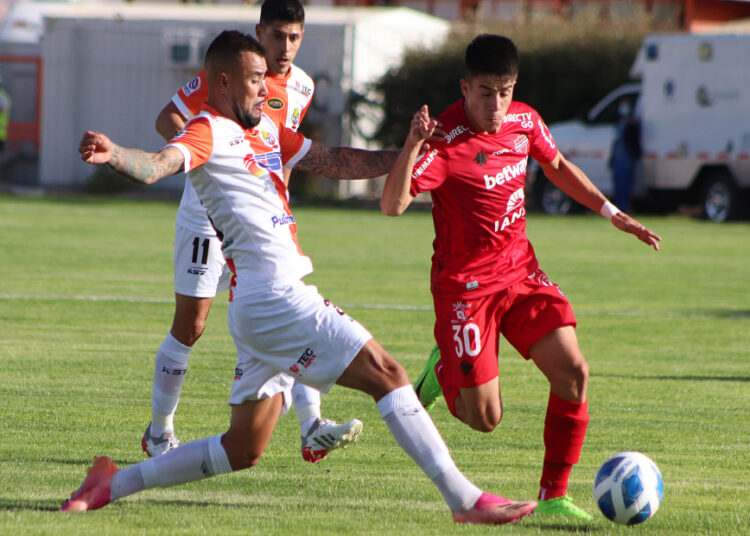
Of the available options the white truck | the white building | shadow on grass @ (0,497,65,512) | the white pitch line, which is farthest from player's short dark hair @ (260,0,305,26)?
the white building

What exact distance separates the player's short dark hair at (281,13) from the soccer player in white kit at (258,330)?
146cm

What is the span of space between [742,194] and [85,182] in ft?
59.7

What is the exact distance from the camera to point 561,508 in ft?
16.9

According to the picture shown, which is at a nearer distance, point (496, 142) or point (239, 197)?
point (239, 197)

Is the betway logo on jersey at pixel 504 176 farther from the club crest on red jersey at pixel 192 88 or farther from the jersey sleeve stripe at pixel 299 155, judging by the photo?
the club crest on red jersey at pixel 192 88

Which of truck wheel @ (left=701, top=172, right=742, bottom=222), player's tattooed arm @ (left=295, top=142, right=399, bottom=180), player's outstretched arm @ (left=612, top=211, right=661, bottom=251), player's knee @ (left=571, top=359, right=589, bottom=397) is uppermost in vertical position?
player's tattooed arm @ (left=295, top=142, right=399, bottom=180)

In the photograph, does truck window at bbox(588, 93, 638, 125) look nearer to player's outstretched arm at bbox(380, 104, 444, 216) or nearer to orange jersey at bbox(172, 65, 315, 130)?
orange jersey at bbox(172, 65, 315, 130)

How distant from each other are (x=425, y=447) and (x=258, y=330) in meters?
0.79

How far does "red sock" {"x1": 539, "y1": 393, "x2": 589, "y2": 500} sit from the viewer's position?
5223 mm

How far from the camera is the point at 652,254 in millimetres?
18875

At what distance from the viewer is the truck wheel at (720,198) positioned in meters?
25.2

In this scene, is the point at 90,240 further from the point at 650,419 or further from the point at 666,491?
the point at 666,491

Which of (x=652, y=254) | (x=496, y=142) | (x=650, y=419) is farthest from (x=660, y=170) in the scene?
(x=496, y=142)

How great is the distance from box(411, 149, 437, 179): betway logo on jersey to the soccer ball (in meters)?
1.48
